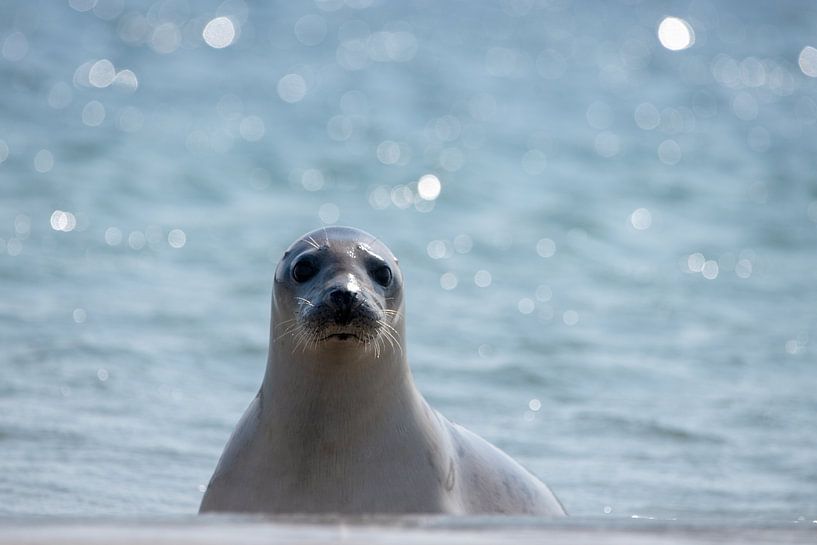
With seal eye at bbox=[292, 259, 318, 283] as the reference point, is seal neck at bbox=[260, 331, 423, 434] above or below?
below

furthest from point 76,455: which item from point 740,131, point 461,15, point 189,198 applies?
point 461,15

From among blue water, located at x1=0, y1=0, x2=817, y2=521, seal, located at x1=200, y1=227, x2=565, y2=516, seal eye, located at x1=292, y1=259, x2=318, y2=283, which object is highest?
blue water, located at x1=0, y1=0, x2=817, y2=521

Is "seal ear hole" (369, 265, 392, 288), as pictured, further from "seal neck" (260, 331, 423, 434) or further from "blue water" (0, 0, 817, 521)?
"blue water" (0, 0, 817, 521)

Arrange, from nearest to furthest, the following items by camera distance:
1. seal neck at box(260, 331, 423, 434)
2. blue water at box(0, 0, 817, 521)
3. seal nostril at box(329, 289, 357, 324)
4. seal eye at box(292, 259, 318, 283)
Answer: seal nostril at box(329, 289, 357, 324)
seal neck at box(260, 331, 423, 434)
seal eye at box(292, 259, 318, 283)
blue water at box(0, 0, 817, 521)

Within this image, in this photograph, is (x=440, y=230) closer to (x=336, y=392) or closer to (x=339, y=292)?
(x=336, y=392)

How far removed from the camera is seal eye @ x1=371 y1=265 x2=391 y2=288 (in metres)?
4.71

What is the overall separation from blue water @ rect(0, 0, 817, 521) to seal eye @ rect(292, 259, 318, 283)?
146cm

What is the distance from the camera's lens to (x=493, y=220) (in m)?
12.4

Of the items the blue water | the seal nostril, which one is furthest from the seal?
the blue water

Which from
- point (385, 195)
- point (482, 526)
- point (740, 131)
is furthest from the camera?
point (740, 131)

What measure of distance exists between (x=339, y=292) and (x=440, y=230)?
24.6 feet

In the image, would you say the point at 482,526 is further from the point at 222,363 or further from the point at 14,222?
the point at 14,222

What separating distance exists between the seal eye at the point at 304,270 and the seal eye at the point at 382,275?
0.60ft

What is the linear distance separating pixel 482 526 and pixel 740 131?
14.1m
